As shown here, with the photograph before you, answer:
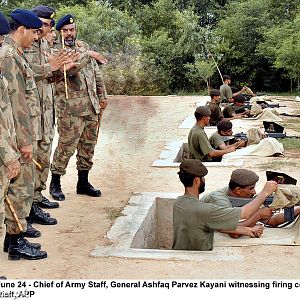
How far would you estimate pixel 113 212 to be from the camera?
6.08 meters

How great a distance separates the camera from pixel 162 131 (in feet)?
41.5

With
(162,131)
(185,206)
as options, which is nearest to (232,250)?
(185,206)

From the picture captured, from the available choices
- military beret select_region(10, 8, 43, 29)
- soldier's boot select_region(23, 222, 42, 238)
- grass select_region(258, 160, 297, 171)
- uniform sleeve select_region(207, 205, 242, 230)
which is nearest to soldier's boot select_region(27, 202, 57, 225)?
soldier's boot select_region(23, 222, 42, 238)

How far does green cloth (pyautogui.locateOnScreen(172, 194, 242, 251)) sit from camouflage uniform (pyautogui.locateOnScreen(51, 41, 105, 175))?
167cm

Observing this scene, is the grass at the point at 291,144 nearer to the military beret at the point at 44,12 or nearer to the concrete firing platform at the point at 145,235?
the concrete firing platform at the point at 145,235

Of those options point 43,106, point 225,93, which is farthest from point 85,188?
point 225,93

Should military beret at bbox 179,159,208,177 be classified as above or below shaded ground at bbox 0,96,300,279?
above

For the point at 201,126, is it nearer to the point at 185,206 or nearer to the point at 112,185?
the point at 112,185

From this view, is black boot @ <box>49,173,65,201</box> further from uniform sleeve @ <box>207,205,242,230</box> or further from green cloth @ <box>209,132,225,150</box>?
green cloth @ <box>209,132,225,150</box>

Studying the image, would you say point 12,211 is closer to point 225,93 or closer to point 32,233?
point 32,233

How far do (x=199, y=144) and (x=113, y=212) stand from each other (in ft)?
8.56

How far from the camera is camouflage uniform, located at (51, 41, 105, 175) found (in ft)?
20.6

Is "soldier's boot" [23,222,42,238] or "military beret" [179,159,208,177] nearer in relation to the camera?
"military beret" [179,159,208,177]

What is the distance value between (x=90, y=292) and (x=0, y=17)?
62.1 inches
